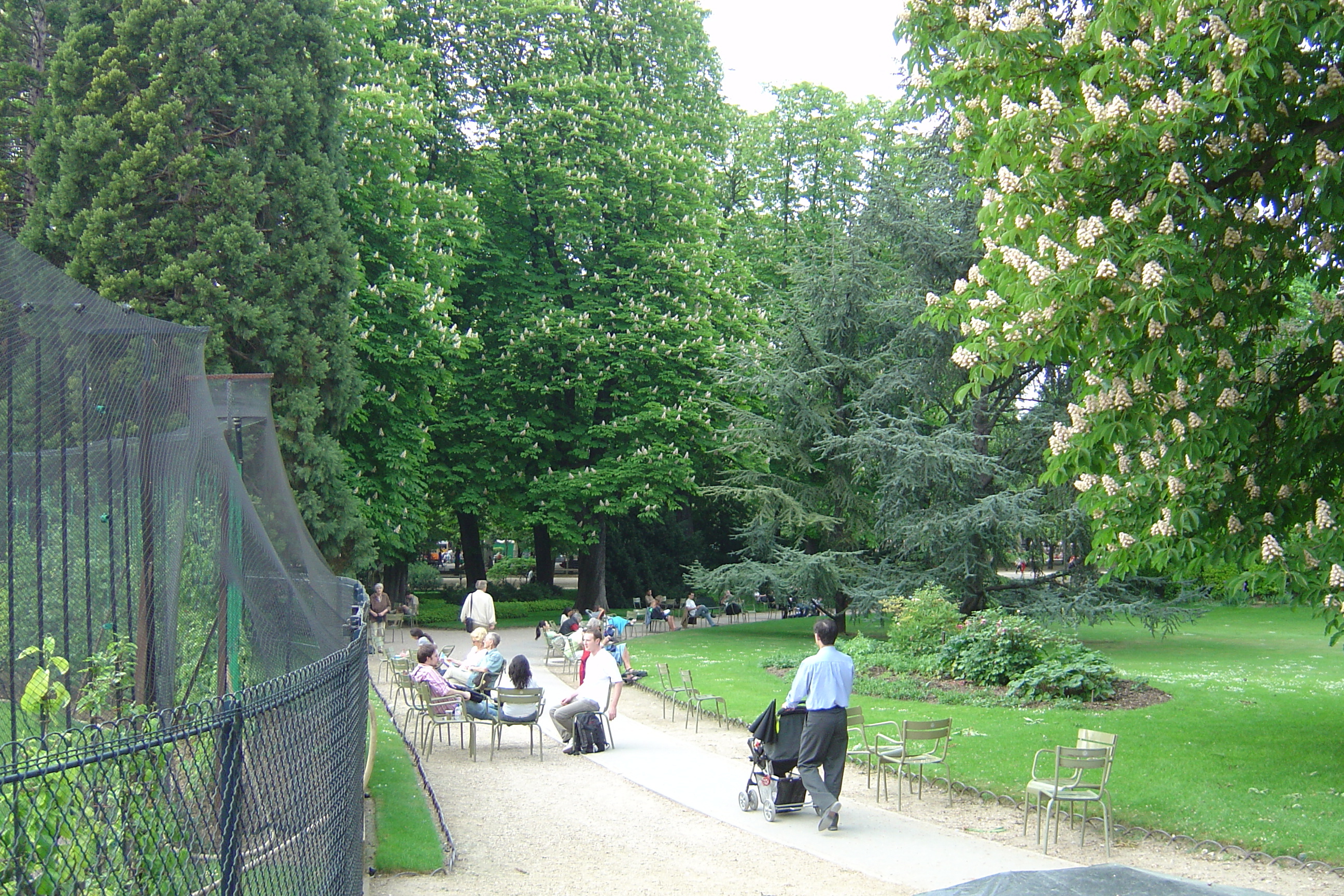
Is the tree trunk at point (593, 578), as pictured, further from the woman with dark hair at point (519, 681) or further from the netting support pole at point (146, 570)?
the netting support pole at point (146, 570)

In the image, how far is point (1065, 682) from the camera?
16.3m

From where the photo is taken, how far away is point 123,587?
734 centimetres

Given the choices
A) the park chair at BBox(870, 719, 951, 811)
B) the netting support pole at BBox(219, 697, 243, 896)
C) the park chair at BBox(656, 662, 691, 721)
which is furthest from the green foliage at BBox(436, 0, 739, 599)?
the netting support pole at BBox(219, 697, 243, 896)

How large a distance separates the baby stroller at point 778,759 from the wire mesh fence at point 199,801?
15.0 feet

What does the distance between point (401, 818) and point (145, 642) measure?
11.2 feet

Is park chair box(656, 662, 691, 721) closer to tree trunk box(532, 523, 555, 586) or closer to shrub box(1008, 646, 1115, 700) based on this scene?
shrub box(1008, 646, 1115, 700)

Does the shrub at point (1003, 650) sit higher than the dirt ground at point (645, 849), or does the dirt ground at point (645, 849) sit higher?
the shrub at point (1003, 650)

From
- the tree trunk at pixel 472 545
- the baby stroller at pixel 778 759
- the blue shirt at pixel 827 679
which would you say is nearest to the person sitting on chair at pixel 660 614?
the tree trunk at pixel 472 545

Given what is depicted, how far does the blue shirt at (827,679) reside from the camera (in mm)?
9547

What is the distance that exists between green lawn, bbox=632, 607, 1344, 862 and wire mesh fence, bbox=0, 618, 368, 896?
7.36m

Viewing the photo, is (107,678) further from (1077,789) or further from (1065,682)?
(1065,682)

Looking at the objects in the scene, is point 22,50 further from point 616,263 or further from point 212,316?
point 616,263

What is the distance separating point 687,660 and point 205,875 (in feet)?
63.1

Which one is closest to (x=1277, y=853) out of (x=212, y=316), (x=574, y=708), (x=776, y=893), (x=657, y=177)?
(x=776, y=893)
